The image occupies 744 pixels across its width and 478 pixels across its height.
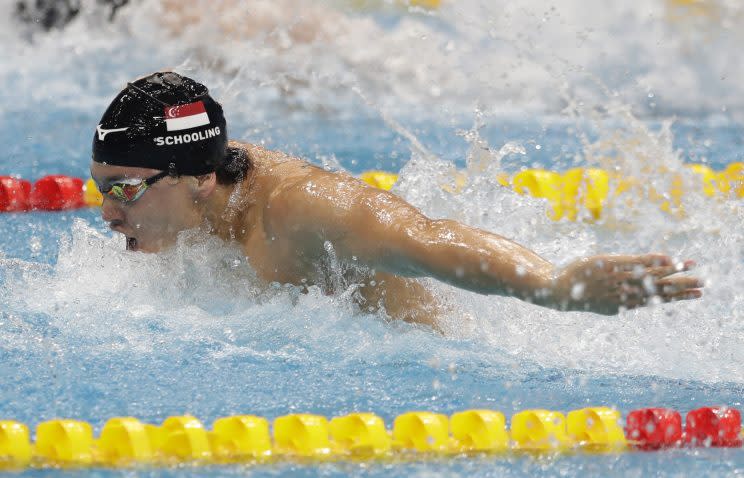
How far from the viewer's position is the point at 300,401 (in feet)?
7.73

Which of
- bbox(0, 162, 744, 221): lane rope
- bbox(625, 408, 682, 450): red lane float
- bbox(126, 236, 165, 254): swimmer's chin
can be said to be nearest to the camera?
bbox(625, 408, 682, 450): red lane float

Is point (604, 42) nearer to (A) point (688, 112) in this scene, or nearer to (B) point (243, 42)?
(A) point (688, 112)

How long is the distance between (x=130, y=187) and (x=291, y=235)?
431 millimetres

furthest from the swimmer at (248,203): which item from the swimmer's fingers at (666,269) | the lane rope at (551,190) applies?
the lane rope at (551,190)

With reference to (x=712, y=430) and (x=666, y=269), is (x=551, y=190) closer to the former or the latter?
(x=712, y=430)

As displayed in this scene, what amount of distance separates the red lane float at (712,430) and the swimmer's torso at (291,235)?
2.68ft

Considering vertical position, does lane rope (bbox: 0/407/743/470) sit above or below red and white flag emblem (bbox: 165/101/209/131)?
below

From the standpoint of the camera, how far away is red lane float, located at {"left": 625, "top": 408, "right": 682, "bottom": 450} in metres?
2.09

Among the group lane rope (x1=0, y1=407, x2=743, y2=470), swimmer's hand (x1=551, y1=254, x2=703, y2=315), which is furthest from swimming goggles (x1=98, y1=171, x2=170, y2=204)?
swimmer's hand (x1=551, y1=254, x2=703, y2=315)

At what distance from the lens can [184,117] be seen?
8.73 feet

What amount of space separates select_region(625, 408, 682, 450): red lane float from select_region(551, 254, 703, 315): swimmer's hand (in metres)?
0.25

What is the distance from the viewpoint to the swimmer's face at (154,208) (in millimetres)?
2629

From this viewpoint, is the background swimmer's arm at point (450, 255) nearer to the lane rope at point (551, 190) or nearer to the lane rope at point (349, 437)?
the lane rope at point (349, 437)

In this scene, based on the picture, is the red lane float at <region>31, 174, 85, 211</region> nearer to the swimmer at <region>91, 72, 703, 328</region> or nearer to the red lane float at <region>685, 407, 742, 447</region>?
the swimmer at <region>91, 72, 703, 328</region>
